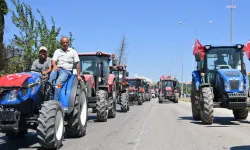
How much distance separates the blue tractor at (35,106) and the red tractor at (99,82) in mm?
5186

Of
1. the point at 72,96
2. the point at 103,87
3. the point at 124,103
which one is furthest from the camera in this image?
the point at 124,103

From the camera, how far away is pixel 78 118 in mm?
9375

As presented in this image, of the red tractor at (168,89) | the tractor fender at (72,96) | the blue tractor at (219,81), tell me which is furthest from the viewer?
the red tractor at (168,89)

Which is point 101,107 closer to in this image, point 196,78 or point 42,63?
point 196,78

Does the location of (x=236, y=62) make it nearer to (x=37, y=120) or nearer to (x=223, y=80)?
(x=223, y=80)

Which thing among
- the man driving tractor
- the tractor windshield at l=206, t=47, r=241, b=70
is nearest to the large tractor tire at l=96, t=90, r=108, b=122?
the tractor windshield at l=206, t=47, r=241, b=70

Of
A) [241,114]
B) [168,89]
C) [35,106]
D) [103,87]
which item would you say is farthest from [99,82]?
[168,89]

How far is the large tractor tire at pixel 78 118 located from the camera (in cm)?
930

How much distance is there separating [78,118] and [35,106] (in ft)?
4.69

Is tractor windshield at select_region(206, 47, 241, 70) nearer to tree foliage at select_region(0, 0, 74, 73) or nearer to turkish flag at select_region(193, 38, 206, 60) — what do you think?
turkish flag at select_region(193, 38, 206, 60)

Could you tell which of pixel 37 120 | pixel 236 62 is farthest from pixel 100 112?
pixel 37 120

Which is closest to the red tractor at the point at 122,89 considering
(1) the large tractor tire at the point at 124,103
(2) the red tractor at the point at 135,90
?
(1) the large tractor tire at the point at 124,103

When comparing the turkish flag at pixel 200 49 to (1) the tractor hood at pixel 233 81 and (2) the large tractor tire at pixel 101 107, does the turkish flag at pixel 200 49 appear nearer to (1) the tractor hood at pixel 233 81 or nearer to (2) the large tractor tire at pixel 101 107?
(1) the tractor hood at pixel 233 81

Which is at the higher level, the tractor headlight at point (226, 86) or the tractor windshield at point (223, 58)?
the tractor windshield at point (223, 58)
